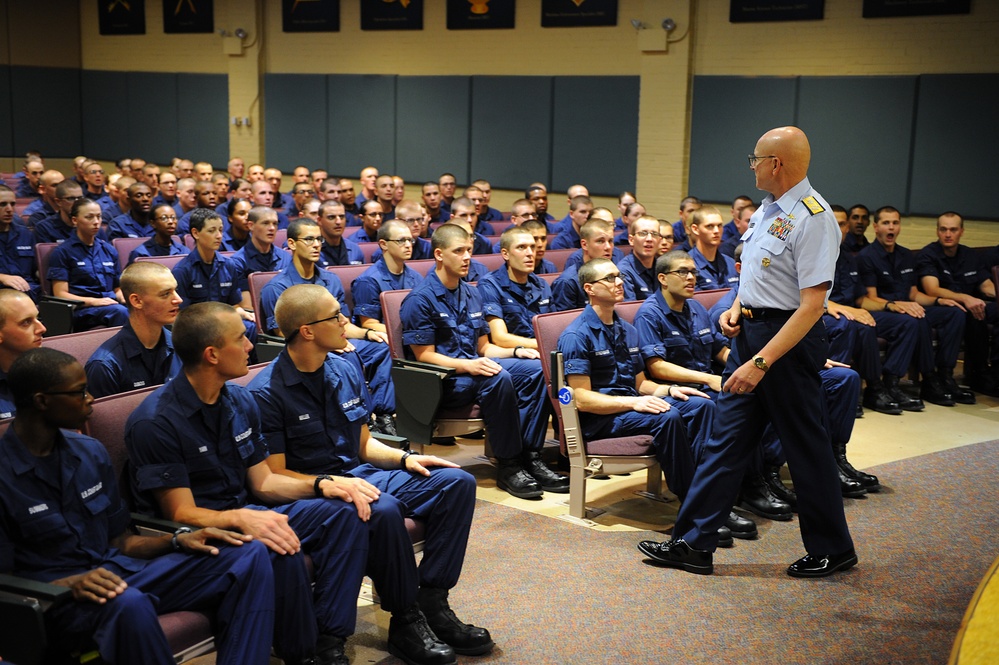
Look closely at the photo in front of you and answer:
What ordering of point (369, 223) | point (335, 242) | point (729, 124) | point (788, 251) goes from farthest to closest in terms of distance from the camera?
point (729, 124) < point (369, 223) < point (335, 242) < point (788, 251)

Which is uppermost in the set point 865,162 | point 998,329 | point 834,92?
point 834,92

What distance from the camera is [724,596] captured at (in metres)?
3.70

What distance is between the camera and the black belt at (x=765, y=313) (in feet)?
12.0

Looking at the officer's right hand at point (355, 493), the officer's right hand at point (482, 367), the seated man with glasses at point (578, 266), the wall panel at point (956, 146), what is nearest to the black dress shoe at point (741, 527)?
the officer's right hand at point (482, 367)

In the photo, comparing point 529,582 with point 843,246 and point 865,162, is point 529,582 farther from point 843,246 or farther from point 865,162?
point 865,162

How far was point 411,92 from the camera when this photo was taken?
12570 millimetres

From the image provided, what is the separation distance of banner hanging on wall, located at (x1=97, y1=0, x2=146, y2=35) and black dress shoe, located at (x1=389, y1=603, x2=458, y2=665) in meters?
14.3

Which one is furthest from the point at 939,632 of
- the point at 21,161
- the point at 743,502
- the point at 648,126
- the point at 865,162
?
the point at 21,161

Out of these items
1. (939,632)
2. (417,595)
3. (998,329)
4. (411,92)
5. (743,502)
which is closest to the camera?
(417,595)

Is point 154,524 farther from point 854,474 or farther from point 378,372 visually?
point 854,474

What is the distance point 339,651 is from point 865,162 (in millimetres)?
7998

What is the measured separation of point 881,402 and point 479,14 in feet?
24.2

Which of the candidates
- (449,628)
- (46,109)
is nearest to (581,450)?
(449,628)

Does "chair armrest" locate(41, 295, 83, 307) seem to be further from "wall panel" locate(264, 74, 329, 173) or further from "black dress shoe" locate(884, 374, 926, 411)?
"wall panel" locate(264, 74, 329, 173)
